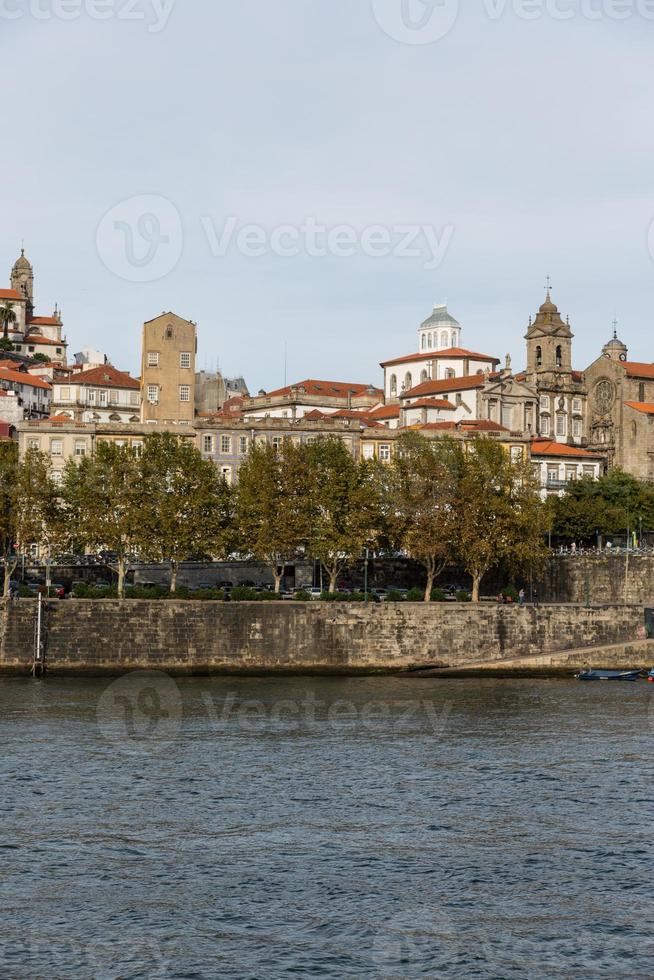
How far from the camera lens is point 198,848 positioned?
39.0m

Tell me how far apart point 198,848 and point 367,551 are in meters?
53.7

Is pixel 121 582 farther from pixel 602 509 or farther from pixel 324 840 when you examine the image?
pixel 602 509

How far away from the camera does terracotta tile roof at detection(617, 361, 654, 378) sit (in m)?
150

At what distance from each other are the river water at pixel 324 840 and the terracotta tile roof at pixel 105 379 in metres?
77.4

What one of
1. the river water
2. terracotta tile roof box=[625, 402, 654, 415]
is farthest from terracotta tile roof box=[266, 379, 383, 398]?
the river water

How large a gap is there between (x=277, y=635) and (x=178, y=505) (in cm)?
1103

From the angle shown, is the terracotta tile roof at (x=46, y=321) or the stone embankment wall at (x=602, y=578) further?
the terracotta tile roof at (x=46, y=321)

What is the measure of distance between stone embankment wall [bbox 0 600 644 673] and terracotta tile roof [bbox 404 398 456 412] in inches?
2267

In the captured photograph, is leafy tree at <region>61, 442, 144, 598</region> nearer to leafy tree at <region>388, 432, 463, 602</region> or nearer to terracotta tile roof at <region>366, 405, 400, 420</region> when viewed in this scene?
leafy tree at <region>388, 432, 463, 602</region>

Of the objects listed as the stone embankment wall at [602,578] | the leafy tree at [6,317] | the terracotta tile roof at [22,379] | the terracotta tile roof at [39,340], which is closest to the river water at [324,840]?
the stone embankment wall at [602,578]

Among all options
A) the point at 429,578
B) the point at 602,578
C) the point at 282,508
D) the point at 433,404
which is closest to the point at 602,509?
the point at 602,578

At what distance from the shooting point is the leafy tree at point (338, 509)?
83750 mm

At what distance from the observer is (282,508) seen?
3349 inches

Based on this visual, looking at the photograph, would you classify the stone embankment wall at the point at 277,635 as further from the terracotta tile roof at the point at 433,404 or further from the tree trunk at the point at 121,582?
the terracotta tile roof at the point at 433,404
